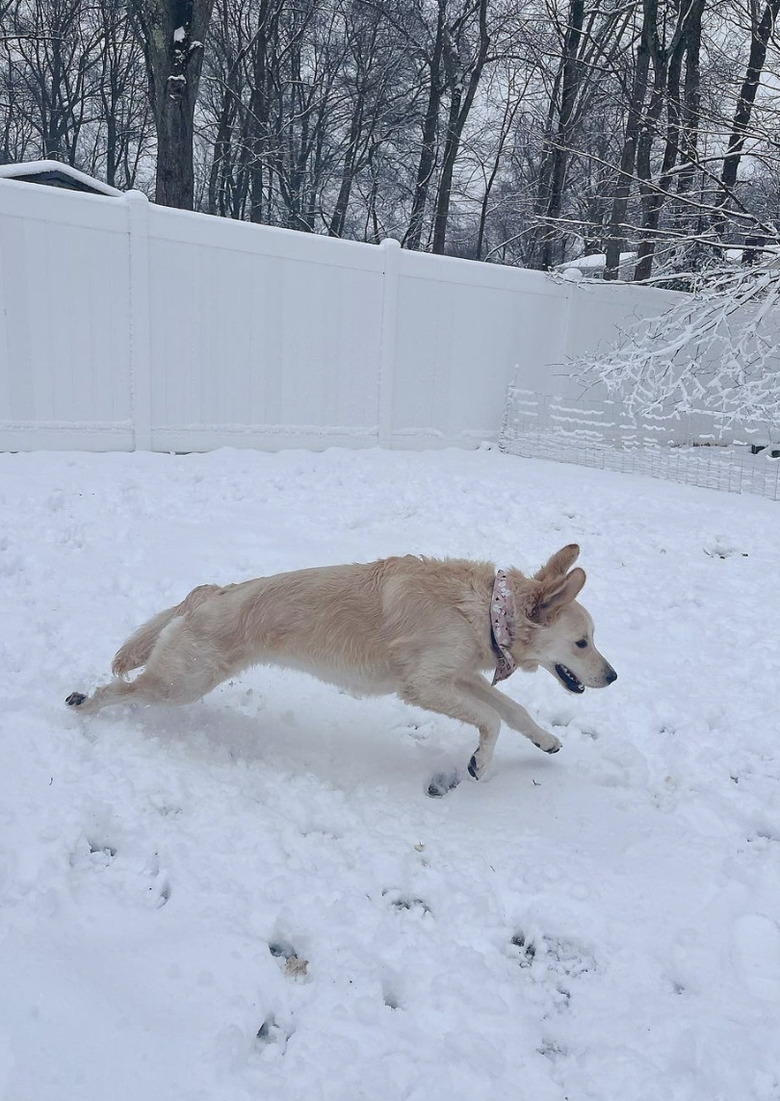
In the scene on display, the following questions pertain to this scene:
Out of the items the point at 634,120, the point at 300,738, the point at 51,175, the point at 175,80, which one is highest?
the point at 634,120

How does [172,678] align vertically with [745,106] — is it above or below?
below

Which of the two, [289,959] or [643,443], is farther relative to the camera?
[643,443]

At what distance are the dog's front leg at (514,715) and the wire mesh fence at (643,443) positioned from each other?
221 inches

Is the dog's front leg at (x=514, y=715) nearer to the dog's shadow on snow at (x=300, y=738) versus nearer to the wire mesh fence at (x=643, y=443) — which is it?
the dog's shadow on snow at (x=300, y=738)

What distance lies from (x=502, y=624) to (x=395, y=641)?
1.53 feet

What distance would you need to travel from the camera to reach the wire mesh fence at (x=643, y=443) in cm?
902

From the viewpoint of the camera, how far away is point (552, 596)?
346cm

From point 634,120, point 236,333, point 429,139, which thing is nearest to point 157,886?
point 236,333

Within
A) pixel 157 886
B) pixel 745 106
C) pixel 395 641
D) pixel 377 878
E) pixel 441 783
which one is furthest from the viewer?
pixel 745 106

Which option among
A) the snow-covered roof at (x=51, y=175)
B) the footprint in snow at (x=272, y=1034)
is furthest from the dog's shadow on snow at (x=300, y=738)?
the snow-covered roof at (x=51, y=175)

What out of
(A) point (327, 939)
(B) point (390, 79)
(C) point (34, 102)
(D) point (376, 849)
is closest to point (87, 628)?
(D) point (376, 849)

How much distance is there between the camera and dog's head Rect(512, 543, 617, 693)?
11.4 ft

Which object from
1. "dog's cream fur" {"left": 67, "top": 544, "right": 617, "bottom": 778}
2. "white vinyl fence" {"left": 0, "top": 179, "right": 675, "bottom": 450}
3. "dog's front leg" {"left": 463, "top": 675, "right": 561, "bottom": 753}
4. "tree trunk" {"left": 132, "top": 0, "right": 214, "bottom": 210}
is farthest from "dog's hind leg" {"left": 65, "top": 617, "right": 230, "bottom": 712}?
"tree trunk" {"left": 132, "top": 0, "right": 214, "bottom": 210}

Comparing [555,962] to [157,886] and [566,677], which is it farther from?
[566,677]
